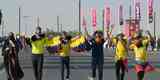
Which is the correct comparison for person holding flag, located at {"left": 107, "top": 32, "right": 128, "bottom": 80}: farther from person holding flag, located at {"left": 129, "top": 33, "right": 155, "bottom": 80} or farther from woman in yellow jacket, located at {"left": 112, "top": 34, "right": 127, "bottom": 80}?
person holding flag, located at {"left": 129, "top": 33, "right": 155, "bottom": 80}

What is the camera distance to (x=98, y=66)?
2164 centimetres

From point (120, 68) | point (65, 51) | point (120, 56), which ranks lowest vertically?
point (120, 68)

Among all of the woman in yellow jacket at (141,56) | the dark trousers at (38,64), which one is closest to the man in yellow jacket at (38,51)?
the dark trousers at (38,64)

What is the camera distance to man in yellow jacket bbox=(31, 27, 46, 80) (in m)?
21.6

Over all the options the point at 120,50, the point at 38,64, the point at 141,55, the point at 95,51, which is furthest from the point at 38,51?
the point at 141,55

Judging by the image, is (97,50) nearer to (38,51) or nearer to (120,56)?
(120,56)

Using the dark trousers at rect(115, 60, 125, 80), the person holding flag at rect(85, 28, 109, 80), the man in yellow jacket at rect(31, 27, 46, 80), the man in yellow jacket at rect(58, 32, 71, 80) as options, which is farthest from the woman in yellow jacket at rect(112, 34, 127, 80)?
the man in yellow jacket at rect(31, 27, 46, 80)

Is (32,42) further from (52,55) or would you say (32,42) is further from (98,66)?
(52,55)

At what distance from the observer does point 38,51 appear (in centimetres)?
2183

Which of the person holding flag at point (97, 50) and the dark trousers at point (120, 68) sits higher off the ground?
the person holding flag at point (97, 50)

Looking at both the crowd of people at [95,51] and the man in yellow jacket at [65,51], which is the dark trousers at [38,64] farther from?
the man in yellow jacket at [65,51]

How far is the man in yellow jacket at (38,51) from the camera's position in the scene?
2156cm

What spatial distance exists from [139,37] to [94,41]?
2.21 meters

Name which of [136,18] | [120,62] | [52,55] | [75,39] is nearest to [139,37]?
[120,62]
